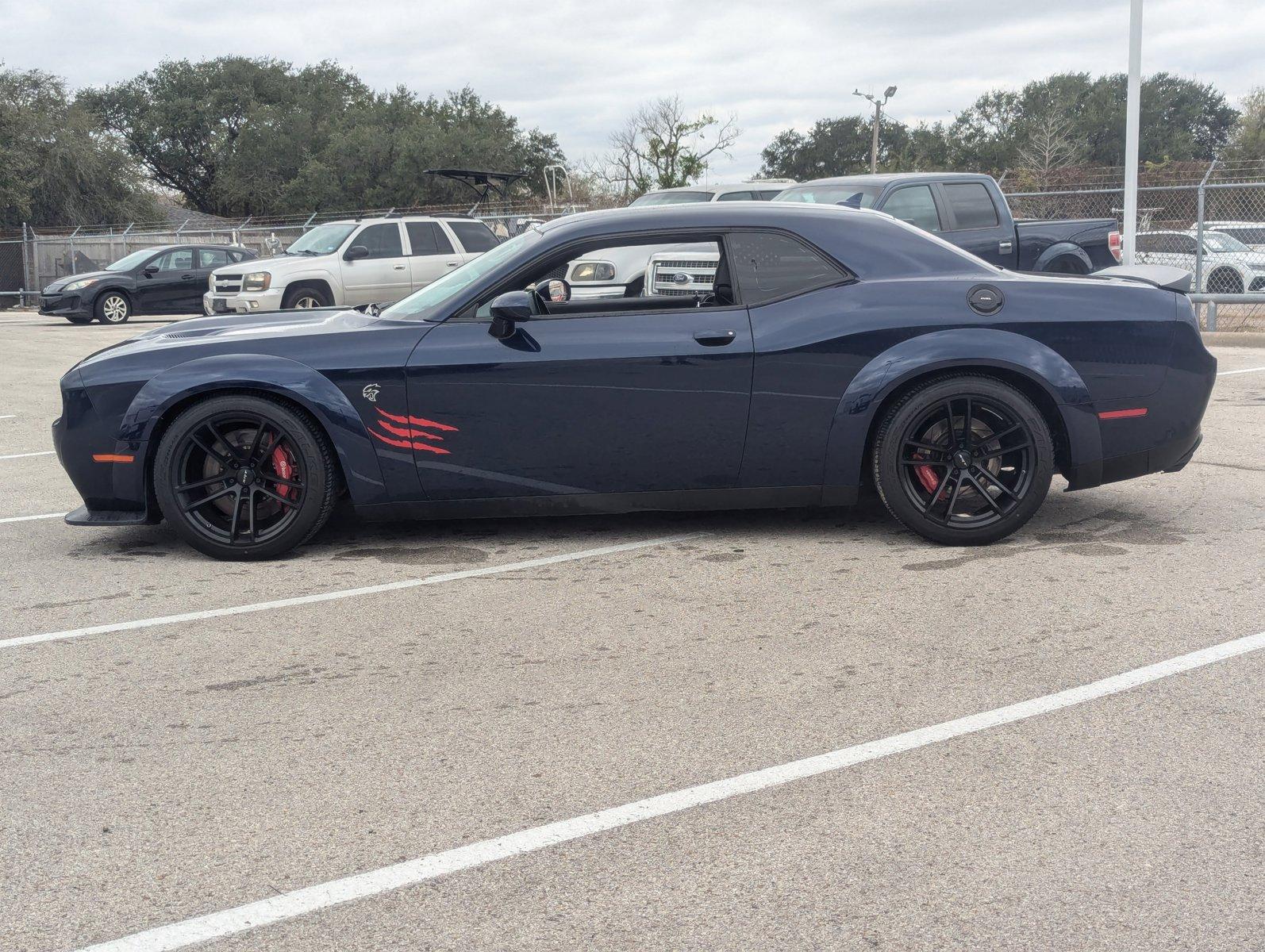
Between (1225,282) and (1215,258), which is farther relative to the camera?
(1225,282)

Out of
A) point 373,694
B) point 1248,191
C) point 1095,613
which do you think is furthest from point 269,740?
point 1248,191

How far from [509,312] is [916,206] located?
26.4ft

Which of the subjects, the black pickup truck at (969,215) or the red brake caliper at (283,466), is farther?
the black pickup truck at (969,215)

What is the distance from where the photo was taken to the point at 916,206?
1248 cm

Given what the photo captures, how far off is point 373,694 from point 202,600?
1.44m

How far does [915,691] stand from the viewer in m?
3.87

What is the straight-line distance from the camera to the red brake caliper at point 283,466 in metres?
5.60

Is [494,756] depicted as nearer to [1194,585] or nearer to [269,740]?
[269,740]

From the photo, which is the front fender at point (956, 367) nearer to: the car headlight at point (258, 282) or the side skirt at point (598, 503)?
the side skirt at point (598, 503)

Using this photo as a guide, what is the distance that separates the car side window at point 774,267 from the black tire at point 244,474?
197cm

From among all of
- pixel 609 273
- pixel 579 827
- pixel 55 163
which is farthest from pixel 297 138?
pixel 579 827

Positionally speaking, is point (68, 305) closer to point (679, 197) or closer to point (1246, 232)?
point (679, 197)

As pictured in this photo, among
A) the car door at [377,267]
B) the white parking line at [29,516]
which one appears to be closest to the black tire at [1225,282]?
the car door at [377,267]

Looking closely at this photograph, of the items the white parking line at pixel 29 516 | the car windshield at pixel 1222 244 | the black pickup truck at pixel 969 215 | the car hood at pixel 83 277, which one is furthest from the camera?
the car hood at pixel 83 277
